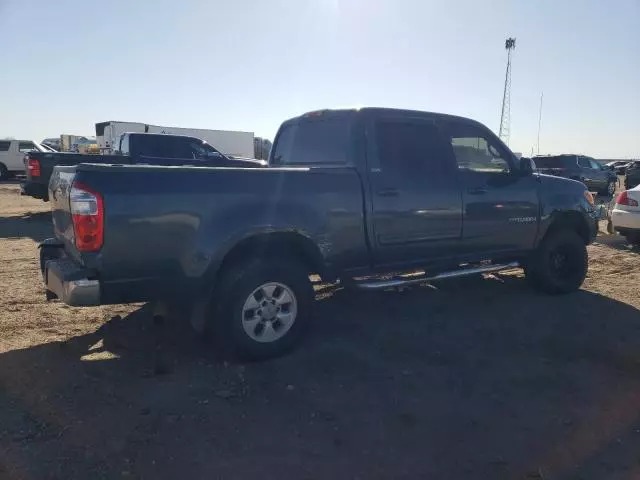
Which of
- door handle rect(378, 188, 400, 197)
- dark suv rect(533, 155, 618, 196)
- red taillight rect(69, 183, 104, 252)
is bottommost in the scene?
red taillight rect(69, 183, 104, 252)

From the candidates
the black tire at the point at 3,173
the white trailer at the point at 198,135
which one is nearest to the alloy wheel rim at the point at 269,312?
the black tire at the point at 3,173

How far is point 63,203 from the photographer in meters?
3.93

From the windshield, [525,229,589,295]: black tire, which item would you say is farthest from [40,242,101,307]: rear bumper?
the windshield

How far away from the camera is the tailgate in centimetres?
372

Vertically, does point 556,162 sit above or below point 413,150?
above

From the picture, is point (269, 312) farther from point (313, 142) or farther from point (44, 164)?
point (44, 164)

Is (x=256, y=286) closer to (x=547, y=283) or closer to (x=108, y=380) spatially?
(x=108, y=380)

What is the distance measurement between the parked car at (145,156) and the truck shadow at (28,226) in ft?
2.10

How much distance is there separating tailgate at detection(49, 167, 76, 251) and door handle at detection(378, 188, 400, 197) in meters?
2.44

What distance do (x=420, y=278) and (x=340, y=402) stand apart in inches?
72.6

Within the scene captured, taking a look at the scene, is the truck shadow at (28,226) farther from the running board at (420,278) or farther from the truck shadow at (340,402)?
the running board at (420,278)

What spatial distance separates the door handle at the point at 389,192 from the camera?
4610 mm

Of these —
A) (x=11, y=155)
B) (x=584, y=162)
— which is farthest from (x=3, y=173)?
(x=584, y=162)

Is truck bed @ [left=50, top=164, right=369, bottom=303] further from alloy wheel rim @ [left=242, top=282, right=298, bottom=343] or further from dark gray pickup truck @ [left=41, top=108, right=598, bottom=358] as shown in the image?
alloy wheel rim @ [left=242, top=282, right=298, bottom=343]
